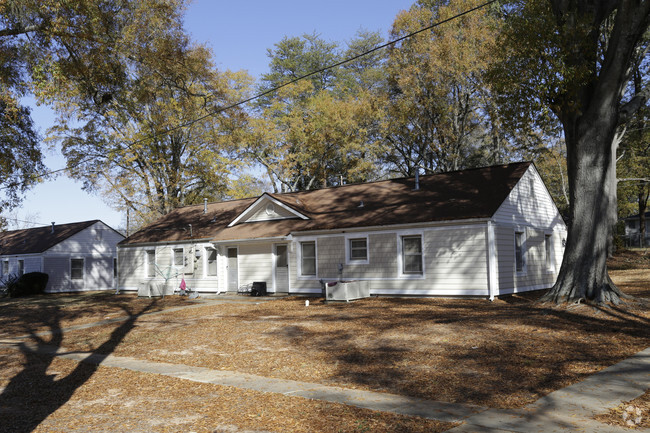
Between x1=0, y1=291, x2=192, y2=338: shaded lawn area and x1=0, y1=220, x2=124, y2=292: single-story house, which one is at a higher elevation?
x1=0, y1=220, x2=124, y2=292: single-story house

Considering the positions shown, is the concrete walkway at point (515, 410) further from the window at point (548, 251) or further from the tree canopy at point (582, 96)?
the window at point (548, 251)

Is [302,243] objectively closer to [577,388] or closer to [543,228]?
[543,228]

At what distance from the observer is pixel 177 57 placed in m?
19.3

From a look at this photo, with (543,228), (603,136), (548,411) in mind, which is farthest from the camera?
(543,228)

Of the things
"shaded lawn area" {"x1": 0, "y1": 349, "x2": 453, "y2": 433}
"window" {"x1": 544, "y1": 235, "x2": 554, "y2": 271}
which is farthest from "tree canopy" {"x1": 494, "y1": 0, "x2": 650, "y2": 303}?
"shaded lawn area" {"x1": 0, "y1": 349, "x2": 453, "y2": 433}

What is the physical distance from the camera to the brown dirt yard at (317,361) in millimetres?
6332

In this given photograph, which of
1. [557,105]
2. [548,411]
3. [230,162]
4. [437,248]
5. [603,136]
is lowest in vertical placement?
[548,411]

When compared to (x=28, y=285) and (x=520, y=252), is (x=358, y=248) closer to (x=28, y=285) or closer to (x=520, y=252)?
(x=520, y=252)

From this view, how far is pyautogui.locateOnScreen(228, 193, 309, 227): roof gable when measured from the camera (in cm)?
2411

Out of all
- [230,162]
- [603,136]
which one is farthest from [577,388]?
[230,162]

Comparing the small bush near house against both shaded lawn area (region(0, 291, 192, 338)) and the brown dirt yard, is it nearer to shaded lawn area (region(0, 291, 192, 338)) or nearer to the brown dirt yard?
shaded lawn area (region(0, 291, 192, 338))

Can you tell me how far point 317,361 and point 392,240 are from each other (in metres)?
11.2

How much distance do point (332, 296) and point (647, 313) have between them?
992 cm

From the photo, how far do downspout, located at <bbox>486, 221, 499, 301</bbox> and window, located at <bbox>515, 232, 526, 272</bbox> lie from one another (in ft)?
8.68
